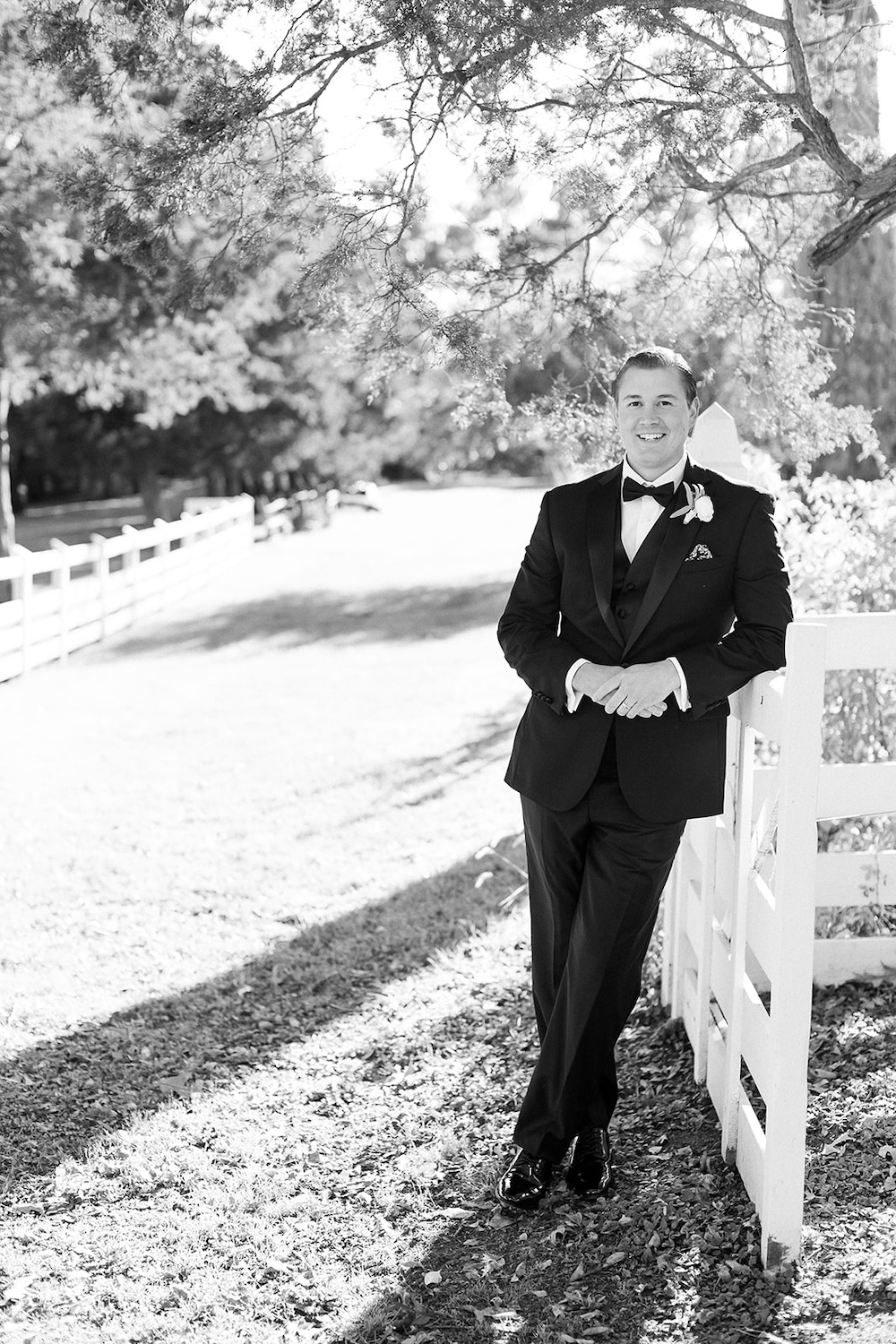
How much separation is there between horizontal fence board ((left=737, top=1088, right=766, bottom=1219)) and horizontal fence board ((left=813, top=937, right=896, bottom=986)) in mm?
1518

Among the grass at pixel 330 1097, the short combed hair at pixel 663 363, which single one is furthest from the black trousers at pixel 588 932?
the short combed hair at pixel 663 363

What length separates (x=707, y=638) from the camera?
351cm

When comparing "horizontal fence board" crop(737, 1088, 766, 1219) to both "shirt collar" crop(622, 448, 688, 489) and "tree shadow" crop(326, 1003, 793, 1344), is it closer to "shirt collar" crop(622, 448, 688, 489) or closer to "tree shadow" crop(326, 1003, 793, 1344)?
"tree shadow" crop(326, 1003, 793, 1344)

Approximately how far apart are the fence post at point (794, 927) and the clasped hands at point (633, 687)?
37 cm

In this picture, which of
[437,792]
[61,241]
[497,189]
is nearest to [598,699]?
[497,189]

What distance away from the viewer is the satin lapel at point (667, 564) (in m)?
3.40

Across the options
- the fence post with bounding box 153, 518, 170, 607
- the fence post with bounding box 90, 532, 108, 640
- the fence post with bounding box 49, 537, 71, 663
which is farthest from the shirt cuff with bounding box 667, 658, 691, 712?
the fence post with bounding box 153, 518, 170, 607

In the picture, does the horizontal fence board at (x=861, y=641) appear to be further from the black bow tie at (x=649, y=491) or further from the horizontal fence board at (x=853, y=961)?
the horizontal fence board at (x=853, y=961)

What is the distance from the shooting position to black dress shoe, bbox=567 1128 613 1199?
3.69m

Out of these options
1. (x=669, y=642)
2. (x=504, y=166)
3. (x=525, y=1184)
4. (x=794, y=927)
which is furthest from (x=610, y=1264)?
(x=504, y=166)

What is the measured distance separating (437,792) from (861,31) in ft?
18.7

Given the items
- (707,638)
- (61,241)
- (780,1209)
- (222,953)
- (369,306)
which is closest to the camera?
(780,1209)

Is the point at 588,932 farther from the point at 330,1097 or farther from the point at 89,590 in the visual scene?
the point at 89,590

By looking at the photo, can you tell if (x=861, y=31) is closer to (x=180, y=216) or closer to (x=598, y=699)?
(x=180, y=216)
